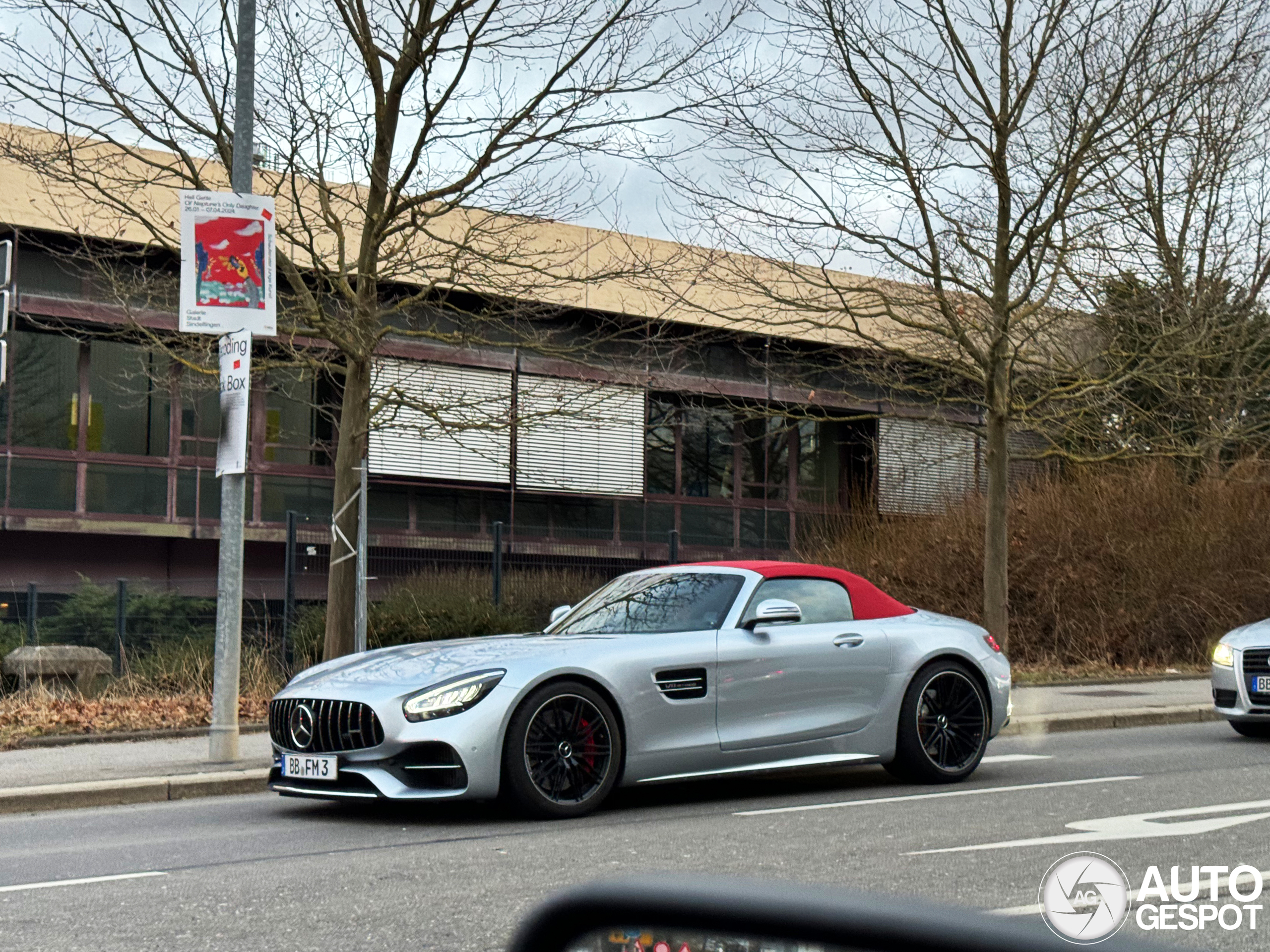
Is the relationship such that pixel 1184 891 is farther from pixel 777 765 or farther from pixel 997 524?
pixel 997 524

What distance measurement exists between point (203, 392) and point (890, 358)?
9.62 metres

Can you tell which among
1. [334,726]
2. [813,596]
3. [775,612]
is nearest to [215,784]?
[334,726]

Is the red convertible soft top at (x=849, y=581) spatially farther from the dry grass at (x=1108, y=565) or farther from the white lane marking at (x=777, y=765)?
the dry grass at (x=1108, y=565)

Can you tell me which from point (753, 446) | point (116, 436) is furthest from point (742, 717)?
point (753, 446)

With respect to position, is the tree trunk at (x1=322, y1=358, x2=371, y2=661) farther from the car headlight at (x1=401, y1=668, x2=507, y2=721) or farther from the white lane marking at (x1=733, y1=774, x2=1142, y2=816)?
the white lane marking at (x1=733, y1=774, x2=1142, y2=816)

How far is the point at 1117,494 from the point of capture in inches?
859

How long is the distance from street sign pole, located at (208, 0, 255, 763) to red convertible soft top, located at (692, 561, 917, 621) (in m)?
3.54

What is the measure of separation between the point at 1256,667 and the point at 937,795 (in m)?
4.16

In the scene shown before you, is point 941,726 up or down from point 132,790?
up

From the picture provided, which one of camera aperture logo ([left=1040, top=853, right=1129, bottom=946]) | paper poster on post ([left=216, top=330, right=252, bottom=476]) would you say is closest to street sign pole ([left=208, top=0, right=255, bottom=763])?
paper poster on post ([left=216, top=330, right=252, bottom=476])

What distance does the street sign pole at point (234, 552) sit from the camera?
34.4ft

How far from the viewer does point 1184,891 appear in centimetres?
596

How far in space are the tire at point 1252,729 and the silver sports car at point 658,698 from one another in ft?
12.2

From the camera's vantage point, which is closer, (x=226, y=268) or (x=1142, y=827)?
(x=1142, y=827)
